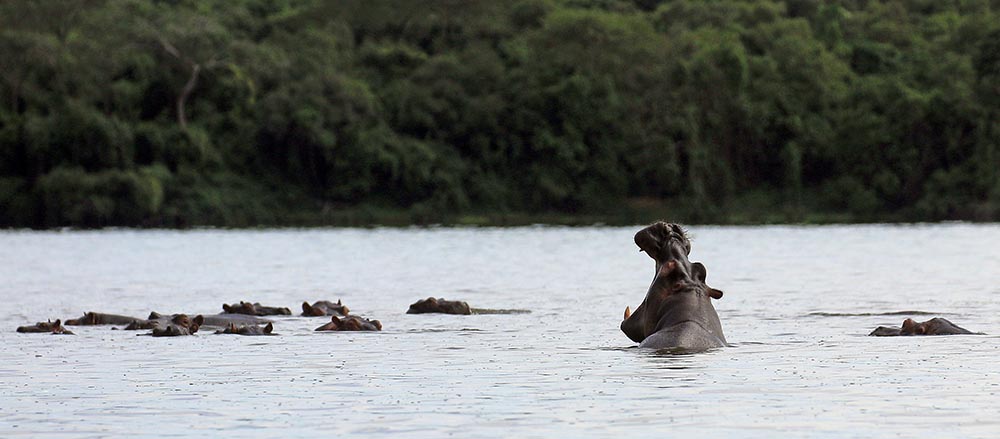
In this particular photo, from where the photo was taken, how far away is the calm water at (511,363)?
1295 cm

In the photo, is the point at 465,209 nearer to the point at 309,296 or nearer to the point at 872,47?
the point at 872,47

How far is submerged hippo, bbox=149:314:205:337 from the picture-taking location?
21.6 meters

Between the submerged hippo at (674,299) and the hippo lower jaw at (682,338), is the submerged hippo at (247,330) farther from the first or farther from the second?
the hippo lower jaw at (682,338)

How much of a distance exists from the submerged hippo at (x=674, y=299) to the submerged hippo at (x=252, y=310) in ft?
25.9

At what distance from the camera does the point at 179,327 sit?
21.8 metres

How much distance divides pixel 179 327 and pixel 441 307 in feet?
16.6

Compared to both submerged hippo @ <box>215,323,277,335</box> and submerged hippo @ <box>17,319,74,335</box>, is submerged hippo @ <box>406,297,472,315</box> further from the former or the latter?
submerged hippo @ <box>17,319,74,335</box>

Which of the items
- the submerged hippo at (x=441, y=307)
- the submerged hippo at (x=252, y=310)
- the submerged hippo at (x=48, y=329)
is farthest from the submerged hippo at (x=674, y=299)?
the submerged hippo at (x=252, y=310)

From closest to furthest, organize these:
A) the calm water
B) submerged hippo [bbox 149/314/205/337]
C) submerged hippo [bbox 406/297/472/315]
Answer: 1. the calm water
2. submerged hippo [bbox 149/314/205/337]
3. submerged hippo [bbox 406/297/472/315]

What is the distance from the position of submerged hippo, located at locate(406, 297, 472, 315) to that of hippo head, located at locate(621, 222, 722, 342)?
719 centimetres

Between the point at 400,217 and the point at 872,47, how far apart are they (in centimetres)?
2860

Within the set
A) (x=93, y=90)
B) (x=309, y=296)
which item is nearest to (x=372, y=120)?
(x=93, y=90)

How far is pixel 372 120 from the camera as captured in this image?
283 ft

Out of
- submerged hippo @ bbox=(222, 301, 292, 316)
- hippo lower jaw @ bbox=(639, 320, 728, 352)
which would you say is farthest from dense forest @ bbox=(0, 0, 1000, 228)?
hippo lower jaw @ bbox=(639, 320, 728, 352)
